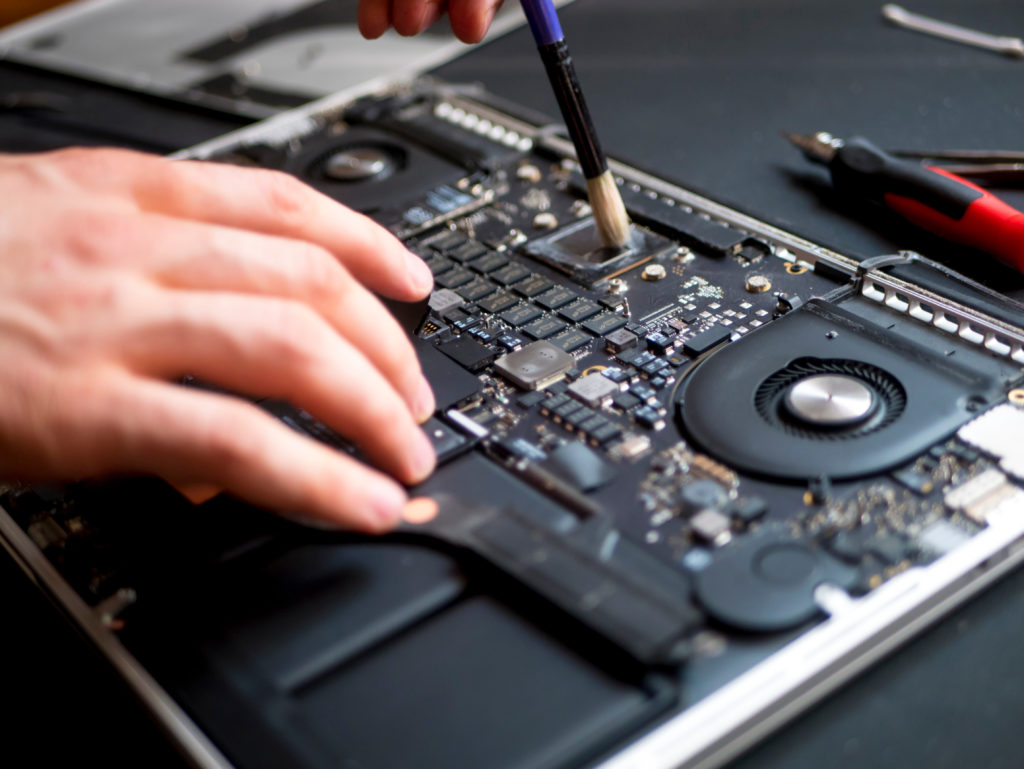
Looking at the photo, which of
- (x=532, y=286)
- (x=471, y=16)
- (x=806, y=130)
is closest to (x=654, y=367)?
(x=532, y=286)

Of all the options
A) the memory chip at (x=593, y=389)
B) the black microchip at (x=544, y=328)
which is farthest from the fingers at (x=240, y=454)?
the black microchip at (x=544, y=328)

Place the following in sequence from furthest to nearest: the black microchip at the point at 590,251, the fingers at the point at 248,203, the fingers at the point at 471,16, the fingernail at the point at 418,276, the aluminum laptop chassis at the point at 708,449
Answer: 1. the fingers at the point at 471,16
2. the black microchip at the point at 590,251
3. the fingernail at the point at 418,276
4. the fingers at the point at 248,203
5. the aluminum laptop chassis at the point at 708,449

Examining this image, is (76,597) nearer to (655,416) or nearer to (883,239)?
(655,416)

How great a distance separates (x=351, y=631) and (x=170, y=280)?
0.36m

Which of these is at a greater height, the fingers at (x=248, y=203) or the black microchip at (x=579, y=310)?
the fingers at (x=248, y=203)

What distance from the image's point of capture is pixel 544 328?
126 cm

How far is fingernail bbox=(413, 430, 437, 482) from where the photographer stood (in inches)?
39.2

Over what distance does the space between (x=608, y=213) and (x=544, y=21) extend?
30 cm

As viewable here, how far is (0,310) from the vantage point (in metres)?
0.89

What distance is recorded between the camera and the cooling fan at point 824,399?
1005mm

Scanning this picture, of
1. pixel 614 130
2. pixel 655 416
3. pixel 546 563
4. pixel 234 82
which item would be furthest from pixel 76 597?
pixel 234 82

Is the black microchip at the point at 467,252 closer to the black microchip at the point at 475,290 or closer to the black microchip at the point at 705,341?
the black microchip at the point at 475,290

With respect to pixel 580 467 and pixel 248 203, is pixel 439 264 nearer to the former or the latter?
pixel 248 203

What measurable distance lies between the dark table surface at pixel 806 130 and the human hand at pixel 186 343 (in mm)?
295
